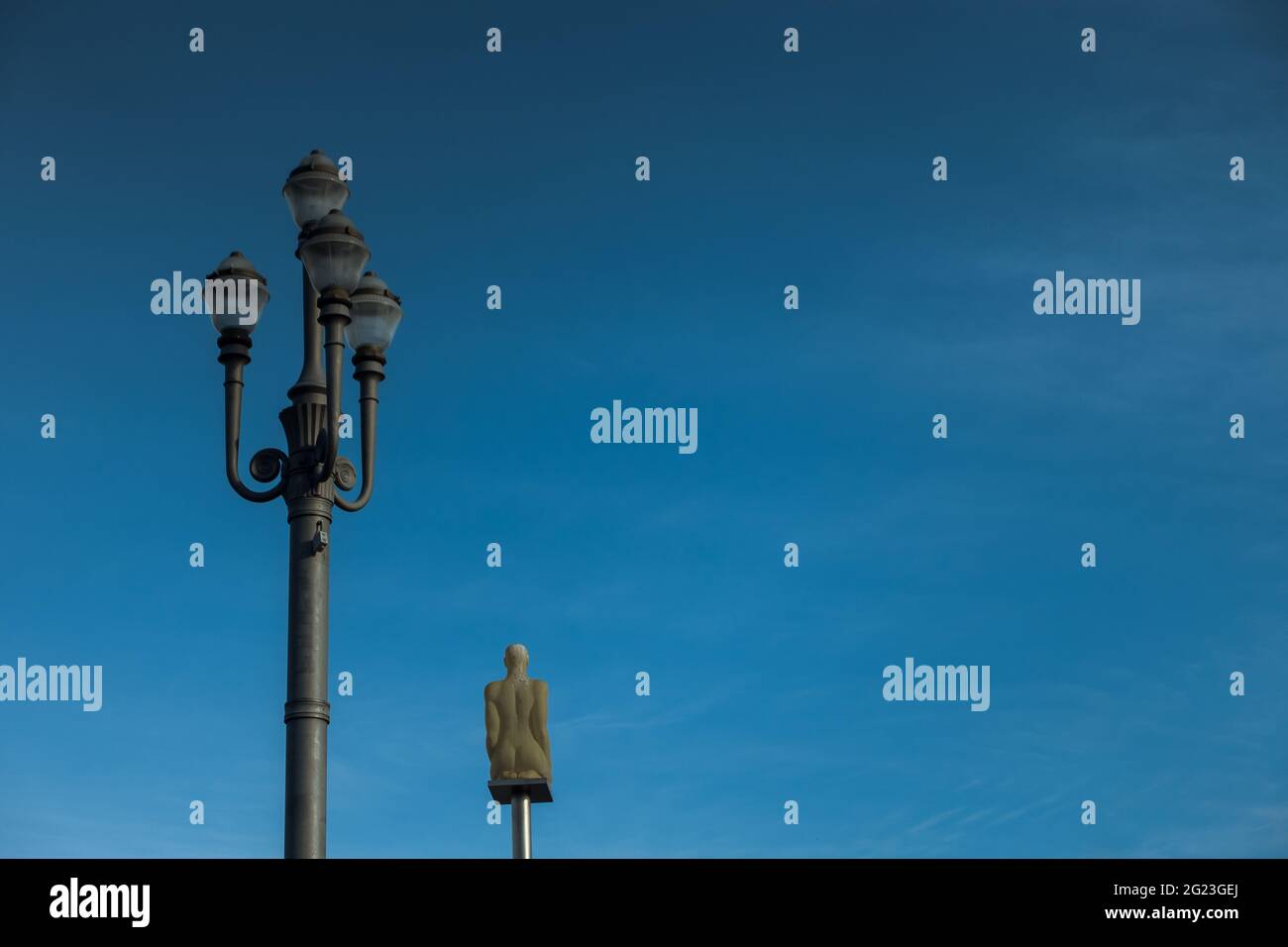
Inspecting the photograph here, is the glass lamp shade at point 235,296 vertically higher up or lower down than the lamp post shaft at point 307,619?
higher up

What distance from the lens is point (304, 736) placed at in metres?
12.6

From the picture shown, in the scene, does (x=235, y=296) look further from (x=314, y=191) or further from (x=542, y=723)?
(x=542, y=723)

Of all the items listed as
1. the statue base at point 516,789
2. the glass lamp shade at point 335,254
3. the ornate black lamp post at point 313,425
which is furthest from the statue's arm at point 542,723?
the glass lamp shade at point 335,254

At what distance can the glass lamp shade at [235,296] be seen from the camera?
13766 mm

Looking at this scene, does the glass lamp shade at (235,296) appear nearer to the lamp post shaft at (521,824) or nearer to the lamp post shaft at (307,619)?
the lamp post shaft at (307,619)

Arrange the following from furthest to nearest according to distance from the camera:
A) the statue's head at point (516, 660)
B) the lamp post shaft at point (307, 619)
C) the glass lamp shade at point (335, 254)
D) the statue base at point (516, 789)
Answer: the statue's head at point (516, 660)
the statue base at point (516, 789)
the glass lamp shade at point (335, 254)
the lamp post shaft at point (307, 619)

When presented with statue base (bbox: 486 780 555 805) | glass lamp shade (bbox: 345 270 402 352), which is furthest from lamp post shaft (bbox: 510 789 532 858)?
glass lamp shade (bbox: 345 270 402 352)

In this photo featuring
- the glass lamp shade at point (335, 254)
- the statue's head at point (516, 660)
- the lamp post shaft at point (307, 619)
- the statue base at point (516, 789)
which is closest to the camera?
the lamp post shaft at point (307, 619)

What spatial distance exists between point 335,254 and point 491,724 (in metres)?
3.64

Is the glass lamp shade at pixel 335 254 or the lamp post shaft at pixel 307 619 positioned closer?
the lamp post shaft at pixel 307 619

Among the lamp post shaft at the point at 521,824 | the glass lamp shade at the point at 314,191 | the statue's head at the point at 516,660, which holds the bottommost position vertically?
the lamp post shaft at the point at 521,824
